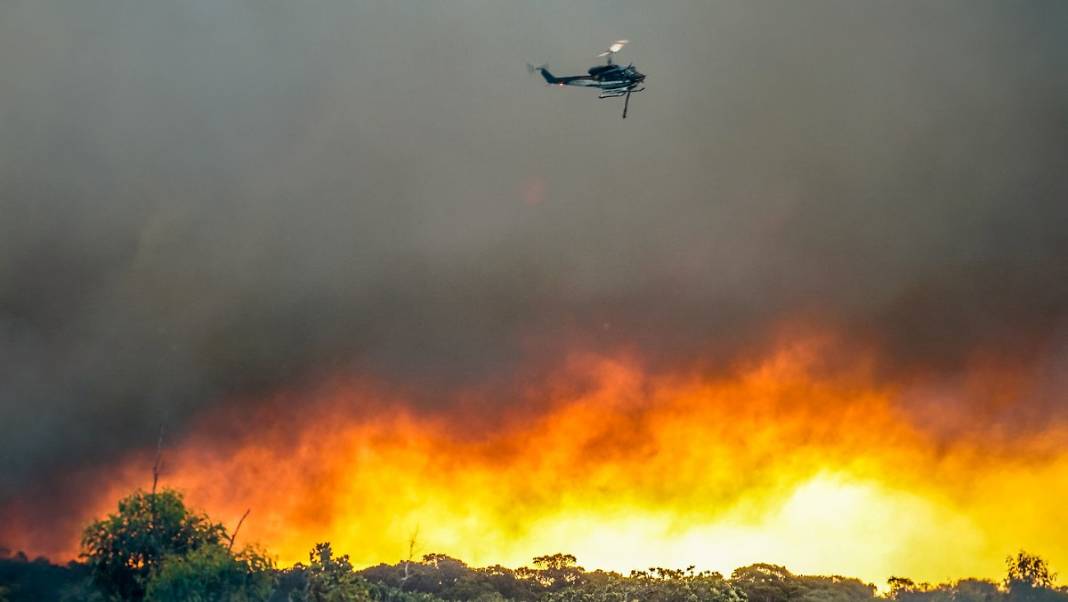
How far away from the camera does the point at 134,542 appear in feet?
311

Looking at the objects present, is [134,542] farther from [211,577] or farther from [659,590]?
[659,590]

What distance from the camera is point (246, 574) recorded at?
97.1 m

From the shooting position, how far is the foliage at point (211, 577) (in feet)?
299

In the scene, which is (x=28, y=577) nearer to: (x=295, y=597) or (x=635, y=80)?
(x=295, y=597)

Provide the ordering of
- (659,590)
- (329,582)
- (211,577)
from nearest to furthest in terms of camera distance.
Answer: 1. (211,577)
2. (329,582)
3. (659,590)

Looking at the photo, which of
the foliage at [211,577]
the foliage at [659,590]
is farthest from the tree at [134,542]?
the foliage at [659,590]

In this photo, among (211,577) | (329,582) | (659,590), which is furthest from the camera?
(659,590)

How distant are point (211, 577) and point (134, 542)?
9061 millimetres

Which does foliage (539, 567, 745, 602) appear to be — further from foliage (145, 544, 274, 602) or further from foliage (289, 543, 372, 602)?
foliage (145, 544, 274, 602)

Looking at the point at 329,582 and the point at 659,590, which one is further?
the point at 659,590

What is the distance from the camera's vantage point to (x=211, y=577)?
305 feet

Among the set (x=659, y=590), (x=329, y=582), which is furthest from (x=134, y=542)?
(x=659, y=590)

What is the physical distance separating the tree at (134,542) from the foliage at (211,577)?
A: 183 cm

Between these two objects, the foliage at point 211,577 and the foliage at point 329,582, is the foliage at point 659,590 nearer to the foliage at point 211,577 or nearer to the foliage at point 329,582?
the foliage at point 329,582
